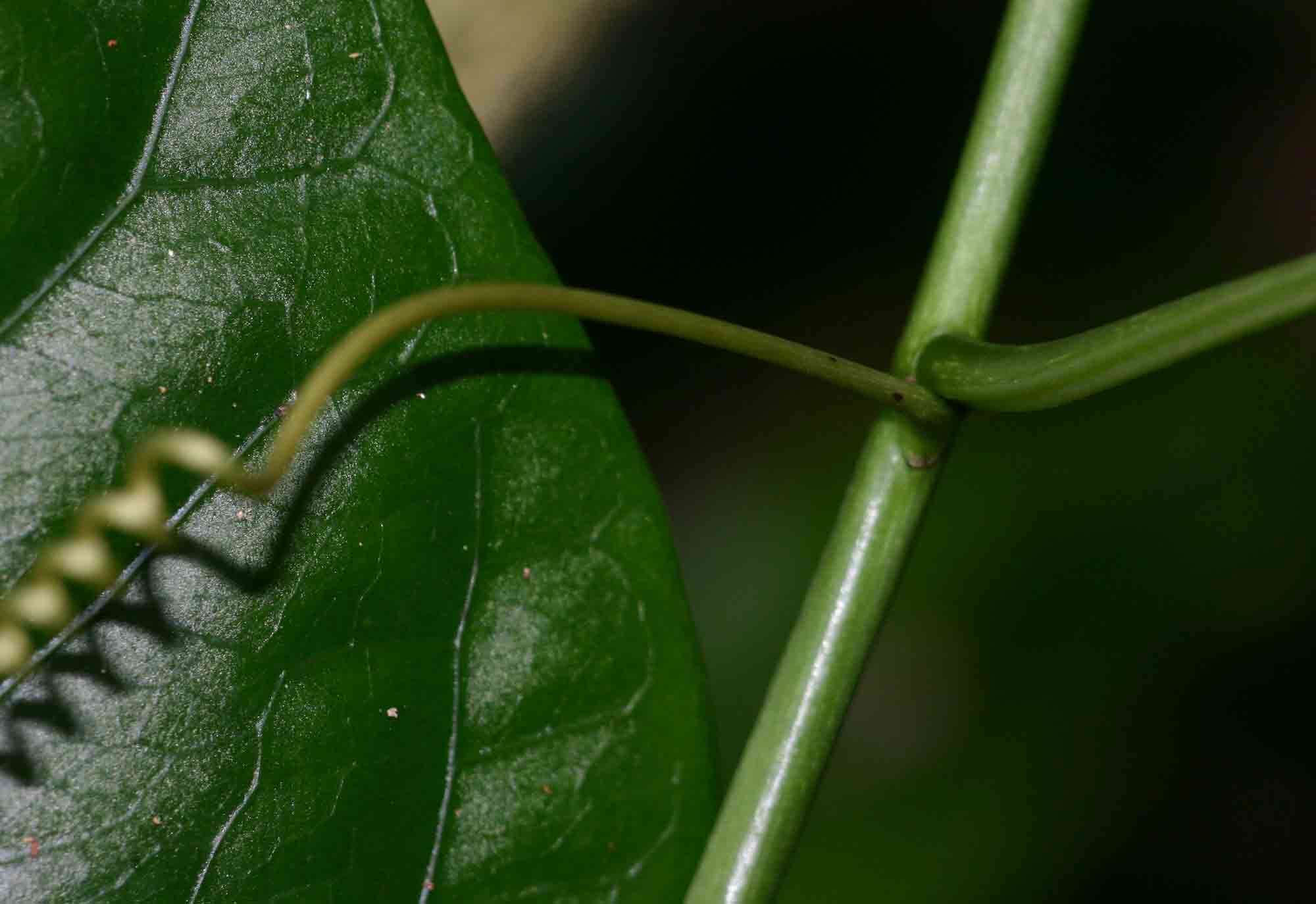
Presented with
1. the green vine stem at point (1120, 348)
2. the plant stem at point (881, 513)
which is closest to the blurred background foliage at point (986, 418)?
the plant stem at point (881, 513)

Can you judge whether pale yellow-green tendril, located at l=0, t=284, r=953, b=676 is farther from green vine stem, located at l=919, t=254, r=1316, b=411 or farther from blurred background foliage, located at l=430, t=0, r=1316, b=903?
blurred background foliage, located at l=430, t=0, r=1316, b=903

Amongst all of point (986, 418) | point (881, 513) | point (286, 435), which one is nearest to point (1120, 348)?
point (881, 513)

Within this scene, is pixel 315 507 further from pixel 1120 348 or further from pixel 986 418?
pixel 986 418

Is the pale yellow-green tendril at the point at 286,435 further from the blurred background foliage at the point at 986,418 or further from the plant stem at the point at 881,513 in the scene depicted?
the blurred background foliage at the point at 986,418

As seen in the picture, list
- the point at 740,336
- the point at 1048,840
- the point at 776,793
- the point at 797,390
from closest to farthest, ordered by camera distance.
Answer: the point at 740,336 < the point at 776,793 < the point at 1048,840 < the point at 797,390

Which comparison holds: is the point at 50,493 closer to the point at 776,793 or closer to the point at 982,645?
the point at 776,793

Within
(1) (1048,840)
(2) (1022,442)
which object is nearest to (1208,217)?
(2) (1022,442)

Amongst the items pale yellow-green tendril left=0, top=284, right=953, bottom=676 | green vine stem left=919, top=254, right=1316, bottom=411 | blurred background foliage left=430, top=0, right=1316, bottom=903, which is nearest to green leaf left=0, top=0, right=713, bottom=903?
pale yellow-green tendril left=0, top=284, right=953, bottom=676
